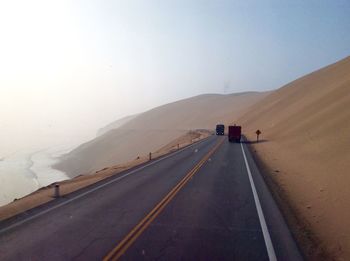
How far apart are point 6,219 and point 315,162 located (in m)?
19.4

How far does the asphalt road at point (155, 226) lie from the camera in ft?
34.3

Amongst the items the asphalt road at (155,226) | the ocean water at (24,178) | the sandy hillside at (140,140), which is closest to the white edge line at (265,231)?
the asphalt road at (155,226)

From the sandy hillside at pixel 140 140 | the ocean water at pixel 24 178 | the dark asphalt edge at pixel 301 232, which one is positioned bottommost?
the ocean water at pixel 24 178

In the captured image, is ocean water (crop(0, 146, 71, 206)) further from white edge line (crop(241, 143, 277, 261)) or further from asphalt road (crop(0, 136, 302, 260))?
white edge line (crop(241, 143, 277, 261))

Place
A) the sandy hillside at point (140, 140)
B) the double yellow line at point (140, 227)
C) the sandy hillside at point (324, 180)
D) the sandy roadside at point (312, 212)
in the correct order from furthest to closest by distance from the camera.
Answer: the sandy hillside at point (140, 140)
the sandy hillside at point (324, 180)
the sandy roadside at point (312, 212)
the double yellow line at point (140, 227)

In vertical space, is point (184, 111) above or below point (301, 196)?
above

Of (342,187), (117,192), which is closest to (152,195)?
(117,192)

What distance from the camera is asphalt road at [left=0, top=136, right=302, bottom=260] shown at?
10445 mm

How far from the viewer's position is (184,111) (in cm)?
19700

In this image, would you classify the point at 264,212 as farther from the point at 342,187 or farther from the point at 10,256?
the point at 10,256

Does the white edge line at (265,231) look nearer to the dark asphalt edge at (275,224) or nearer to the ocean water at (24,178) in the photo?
the dark asphalt edge at (275,224)

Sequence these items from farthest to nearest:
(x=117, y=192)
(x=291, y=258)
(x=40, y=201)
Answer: (x=117, y=192), (x=40, y=201), (x=291, y=258)

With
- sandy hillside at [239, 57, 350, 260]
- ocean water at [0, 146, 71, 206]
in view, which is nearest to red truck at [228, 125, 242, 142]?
sandy hillside at [239, 57, 350, 260]

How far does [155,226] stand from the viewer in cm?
1285
